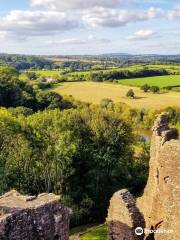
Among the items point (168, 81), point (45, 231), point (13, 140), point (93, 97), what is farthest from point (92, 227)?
point (168, 81)

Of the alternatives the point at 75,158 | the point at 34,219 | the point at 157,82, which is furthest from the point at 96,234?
the point at 157,82

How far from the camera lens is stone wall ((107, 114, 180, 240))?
57.8 ft

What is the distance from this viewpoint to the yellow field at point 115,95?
103m

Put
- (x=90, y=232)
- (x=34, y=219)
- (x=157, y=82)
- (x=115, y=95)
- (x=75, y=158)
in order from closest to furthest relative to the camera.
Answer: (x=34, y=219)
(x=90, y=232)
(x=75, y=158)
(x=115, y=95)
(x=157, y=82)

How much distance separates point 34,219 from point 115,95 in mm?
102377

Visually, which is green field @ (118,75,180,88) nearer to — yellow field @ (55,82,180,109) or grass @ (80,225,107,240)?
yellow field @ (55,82,180,109)

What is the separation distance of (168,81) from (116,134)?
96753 millimetres

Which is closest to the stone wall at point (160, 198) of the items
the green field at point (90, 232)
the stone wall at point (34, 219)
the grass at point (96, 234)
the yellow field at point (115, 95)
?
the stone wall at point (34, 219)

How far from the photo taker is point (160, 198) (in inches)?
749

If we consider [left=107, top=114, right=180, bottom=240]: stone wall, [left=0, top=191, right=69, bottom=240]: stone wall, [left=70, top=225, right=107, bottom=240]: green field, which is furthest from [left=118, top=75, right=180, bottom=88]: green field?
[left=0, top=191, right=69, bottom=240]: stone wall

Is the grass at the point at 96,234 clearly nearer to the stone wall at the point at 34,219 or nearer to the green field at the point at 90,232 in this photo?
the green field at the point at 90,232

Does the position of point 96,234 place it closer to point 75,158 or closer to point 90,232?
point 90,232

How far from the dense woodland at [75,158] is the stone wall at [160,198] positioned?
74.6 feet

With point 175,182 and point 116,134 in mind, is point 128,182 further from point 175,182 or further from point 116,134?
point 175,182
